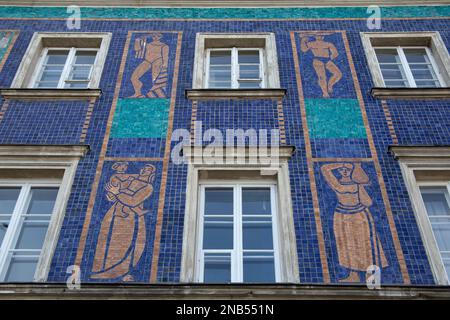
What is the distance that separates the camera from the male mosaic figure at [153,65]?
10.2 metres

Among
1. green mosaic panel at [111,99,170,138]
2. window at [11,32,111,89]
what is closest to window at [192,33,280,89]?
green mosaic panel at [111,99,170,138]

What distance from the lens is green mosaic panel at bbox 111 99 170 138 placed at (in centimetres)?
946

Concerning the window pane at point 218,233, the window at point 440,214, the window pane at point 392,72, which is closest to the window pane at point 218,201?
the window pane at point 218,233

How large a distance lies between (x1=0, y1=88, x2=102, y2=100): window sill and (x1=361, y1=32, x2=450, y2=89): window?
16.3 ft

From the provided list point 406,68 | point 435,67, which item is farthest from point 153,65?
point 435,67

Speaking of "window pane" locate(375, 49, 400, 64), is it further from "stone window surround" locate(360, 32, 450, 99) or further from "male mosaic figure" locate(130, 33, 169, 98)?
"male mosaic figure" locate(130, 33, 169, 98)

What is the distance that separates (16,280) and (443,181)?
6291 mm

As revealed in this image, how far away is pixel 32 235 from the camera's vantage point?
8.34 metres

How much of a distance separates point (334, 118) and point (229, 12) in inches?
148

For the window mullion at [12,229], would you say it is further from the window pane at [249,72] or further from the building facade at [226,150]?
the window pane at [249,72]
